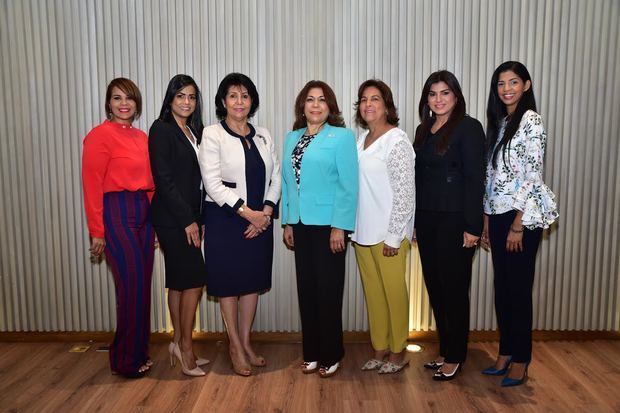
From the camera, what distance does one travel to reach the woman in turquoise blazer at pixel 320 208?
9.32ft

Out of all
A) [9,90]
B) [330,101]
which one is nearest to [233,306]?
[330,101]

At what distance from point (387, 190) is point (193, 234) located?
1.14 metres

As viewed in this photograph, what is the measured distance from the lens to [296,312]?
366cm

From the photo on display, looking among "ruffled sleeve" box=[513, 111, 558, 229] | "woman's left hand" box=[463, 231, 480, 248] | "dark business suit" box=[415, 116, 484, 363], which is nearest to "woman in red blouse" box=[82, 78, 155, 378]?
"dark business suit" box=[415, 116, 484, 363]

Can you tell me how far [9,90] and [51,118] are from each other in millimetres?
333

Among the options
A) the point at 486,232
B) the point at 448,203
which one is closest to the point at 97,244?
the point at 448,203

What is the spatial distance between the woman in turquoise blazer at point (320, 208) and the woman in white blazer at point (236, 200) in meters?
0.16

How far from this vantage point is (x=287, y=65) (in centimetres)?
346

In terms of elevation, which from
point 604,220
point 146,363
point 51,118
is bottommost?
point 146,363

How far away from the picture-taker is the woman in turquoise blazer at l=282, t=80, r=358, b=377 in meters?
2.84

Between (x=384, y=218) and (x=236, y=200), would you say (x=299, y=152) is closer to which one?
(x=236, y=200)

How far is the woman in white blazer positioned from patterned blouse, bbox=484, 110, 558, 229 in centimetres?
130

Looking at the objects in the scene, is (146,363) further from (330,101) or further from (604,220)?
(604,220)

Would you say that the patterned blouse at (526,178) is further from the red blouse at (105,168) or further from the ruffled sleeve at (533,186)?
the red blouse at (105,168)
